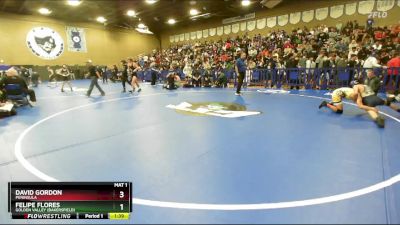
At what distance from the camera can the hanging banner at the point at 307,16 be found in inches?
617

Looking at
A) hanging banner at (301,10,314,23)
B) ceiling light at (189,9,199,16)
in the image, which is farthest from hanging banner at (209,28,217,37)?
ceiling light at (189,9,199,16)

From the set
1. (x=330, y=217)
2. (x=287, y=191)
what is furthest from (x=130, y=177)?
(x=330, y=217)

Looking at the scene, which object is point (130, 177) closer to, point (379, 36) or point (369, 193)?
point (369, 193)

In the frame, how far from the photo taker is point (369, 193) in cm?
205

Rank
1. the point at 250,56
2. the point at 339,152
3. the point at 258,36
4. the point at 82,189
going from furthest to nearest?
the point at 258,36
the point at 250,56
the point at 339,152
the point at 82,189

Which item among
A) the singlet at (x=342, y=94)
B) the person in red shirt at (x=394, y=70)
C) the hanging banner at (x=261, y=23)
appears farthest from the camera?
the hanging banner at (x=261, y=23)

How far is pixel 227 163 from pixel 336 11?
15.6 meters

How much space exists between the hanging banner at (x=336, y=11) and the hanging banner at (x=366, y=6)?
0.92 meters

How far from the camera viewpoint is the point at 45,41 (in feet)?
3.96

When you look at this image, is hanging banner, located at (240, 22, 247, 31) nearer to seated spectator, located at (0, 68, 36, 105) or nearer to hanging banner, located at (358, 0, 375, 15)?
hanging banner, located at (358, 0, 375, 15)

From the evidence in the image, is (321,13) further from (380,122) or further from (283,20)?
(380,122)

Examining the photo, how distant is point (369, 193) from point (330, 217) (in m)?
0.56

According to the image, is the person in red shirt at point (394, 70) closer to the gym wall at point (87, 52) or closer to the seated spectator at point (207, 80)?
the seated spectator at point (207, 80)
